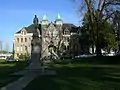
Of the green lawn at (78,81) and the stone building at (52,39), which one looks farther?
the stone building at (52,39)

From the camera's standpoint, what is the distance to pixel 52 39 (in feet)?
464

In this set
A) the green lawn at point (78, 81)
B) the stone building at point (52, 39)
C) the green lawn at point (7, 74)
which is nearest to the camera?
the green lawn at point (78, 81)

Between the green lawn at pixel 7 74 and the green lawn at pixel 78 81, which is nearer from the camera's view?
the green lawn at pixel 78 81

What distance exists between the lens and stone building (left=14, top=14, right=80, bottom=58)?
137750 millimetres

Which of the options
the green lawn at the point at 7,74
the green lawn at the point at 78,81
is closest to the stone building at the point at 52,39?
the green lawn at the point at 7,74

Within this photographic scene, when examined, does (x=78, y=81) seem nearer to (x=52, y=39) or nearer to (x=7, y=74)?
(x=7, y=74)

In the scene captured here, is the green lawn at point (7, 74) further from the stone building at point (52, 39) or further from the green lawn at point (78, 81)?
the stone building at point (52, 39)

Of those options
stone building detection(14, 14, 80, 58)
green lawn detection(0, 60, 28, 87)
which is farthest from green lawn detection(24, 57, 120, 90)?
stone building detection(14, 14, 80, 58)

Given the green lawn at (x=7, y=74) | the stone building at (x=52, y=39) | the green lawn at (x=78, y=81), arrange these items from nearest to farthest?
the green lawn at (x=78, y=81), the green lawn at (x=7, y=74), the stone building at (x=52, y=39)

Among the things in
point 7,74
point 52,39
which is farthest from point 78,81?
point 52,39

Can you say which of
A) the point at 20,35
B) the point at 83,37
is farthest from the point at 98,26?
the point at 20,35

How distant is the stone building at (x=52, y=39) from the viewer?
137750mm

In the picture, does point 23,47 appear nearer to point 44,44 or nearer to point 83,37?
point 44,44

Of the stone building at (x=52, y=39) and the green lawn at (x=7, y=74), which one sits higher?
the stone building at (x=52, y=39)
